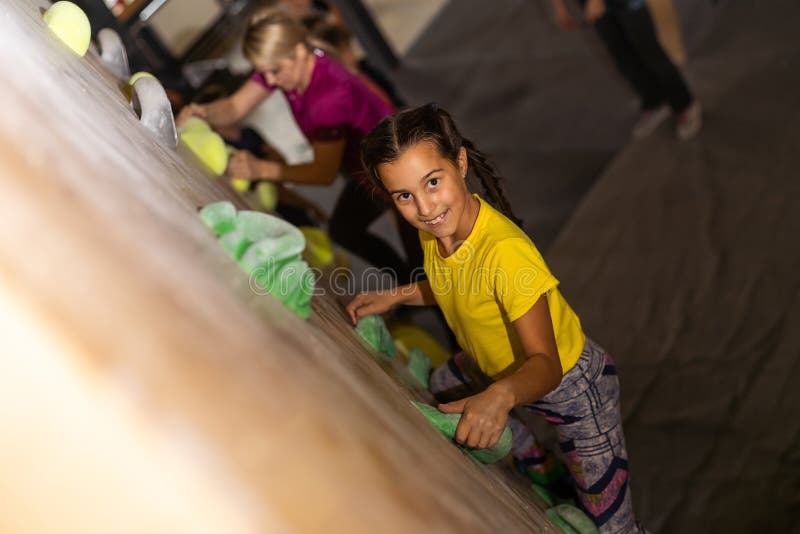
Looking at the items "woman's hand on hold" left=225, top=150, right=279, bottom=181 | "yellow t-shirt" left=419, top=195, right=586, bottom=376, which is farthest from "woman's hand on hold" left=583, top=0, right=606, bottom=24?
"yellow t-shirt" left=419, top=195, right=586, bottom=376

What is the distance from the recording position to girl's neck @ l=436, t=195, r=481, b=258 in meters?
0.73

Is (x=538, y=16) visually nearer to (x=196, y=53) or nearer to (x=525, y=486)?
(x=196, y=53)

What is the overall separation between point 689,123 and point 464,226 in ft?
4.46

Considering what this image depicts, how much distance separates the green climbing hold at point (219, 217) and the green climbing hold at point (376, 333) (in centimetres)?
25

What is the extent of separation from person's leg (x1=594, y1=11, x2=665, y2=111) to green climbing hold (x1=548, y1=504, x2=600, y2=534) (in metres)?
1.32

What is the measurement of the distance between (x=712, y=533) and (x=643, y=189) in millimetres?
818

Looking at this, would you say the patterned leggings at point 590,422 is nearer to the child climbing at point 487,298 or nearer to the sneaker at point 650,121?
the child climbing at point 487,298

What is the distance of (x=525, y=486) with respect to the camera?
0.96m

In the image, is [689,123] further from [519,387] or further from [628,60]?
[519,387]

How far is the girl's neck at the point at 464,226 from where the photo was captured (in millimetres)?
730

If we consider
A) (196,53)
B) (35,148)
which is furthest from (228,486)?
(196,53)

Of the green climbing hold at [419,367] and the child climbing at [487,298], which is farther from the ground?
the child climbing at [487,298]

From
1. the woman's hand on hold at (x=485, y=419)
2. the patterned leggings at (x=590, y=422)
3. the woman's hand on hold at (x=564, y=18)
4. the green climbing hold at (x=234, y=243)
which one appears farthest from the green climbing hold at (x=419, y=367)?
the woman's hand on hold at (x=564, y=18)

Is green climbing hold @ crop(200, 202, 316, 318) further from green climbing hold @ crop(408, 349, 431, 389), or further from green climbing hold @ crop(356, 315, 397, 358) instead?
green climbing hold @ crop(408, 349, 431, 389)
